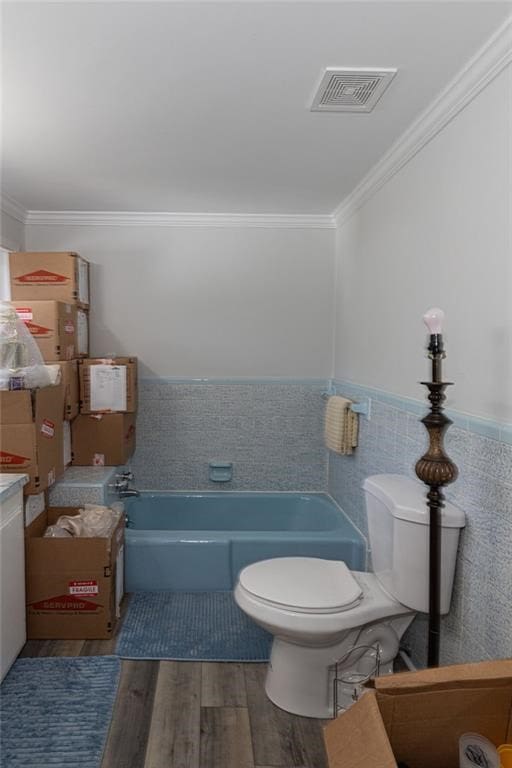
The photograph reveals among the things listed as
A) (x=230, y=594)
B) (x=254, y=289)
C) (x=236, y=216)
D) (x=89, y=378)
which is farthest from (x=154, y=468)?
(x=236, y=216)

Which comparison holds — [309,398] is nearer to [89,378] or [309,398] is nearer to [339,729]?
[89,378]

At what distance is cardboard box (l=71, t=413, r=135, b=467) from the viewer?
3.55 m

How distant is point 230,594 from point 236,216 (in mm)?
2395

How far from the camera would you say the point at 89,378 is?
359 cm

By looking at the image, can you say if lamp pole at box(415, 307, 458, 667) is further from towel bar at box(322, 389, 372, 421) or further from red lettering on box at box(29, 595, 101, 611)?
red lettering on box at box(29, 595, 101, 611)

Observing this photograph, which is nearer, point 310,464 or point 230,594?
point 230,594

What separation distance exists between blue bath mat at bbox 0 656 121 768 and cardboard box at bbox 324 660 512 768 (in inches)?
45.6

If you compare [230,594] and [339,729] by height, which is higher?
[339,729]

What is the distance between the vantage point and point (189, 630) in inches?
112

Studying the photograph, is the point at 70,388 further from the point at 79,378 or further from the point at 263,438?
the point at 263,438

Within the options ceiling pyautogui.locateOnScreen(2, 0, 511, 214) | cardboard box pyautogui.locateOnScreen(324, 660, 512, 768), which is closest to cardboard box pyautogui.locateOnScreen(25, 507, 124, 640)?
cardboard box pyautogui.locateOnScreen(324, 660, 512, 768)

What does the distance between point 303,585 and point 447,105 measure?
1.84m

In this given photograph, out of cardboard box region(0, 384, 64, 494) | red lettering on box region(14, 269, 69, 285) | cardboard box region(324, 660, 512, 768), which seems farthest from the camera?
red lettering on box region(14, 269, 69, 285)

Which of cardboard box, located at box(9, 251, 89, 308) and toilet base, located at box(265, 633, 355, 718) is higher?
cardboard box, located at box(9, 251, 89, 308)
